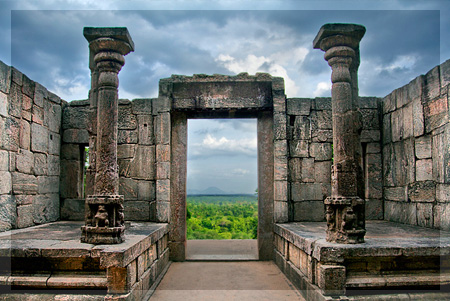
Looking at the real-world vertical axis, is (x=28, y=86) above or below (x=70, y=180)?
above

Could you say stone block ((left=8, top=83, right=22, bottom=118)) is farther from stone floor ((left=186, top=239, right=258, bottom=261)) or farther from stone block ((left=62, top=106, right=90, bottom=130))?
stone floor ((left=186, top=239, right=258, bottom=261))

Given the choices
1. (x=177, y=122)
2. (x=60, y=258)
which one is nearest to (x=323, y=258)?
(x=60, y=258)

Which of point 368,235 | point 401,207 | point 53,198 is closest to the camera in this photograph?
point 368,235

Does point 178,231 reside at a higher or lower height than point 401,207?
lower

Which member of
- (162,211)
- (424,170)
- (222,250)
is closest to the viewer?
(424,170)

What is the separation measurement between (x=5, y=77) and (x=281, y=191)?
6000 millimetres

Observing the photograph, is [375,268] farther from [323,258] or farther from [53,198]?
[53,198]

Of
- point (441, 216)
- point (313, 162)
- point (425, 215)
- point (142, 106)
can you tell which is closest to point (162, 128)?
point (142, 106)

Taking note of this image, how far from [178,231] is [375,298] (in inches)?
184

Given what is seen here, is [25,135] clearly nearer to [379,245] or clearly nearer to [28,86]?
[28,86]

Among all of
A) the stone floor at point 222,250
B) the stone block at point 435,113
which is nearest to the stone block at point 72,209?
the stone floor at point 222,250

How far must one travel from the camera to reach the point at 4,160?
20.2 ft

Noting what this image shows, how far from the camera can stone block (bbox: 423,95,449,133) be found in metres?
6.10

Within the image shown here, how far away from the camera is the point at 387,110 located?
8.09 m
